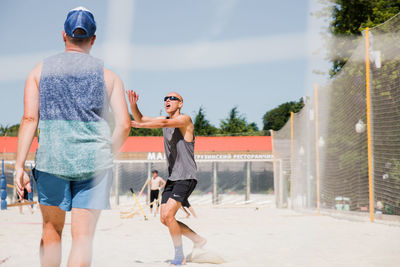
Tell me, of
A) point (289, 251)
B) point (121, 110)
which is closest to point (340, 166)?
point (289, 251)

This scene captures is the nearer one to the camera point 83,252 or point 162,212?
point 83,252

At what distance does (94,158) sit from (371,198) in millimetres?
8588

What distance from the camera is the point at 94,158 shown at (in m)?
2.49

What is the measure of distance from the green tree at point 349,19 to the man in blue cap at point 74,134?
15.8 meters

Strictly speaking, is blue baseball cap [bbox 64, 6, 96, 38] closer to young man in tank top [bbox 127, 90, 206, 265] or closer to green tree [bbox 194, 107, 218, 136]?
young man in tank top [bbox 127, 90, 206, 265]

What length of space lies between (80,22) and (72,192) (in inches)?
32.3

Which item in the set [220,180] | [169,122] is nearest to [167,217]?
[169,122]

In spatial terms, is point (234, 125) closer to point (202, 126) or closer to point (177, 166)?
point (202, 126)

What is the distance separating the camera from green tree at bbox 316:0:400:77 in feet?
57.6

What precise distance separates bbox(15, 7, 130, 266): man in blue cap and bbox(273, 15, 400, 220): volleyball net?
834 centimetres

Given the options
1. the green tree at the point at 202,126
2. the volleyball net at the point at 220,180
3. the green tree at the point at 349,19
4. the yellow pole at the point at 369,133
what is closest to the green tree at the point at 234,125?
the green tree at the point at 202,126

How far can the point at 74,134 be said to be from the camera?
2.48 metres

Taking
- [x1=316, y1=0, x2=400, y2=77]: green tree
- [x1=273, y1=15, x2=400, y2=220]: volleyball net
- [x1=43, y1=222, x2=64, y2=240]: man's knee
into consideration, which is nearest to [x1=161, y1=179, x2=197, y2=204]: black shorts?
[x1=43, y1=222, x2=64, y2=240]: man's knee

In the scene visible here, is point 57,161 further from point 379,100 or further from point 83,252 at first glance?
point 379,100
